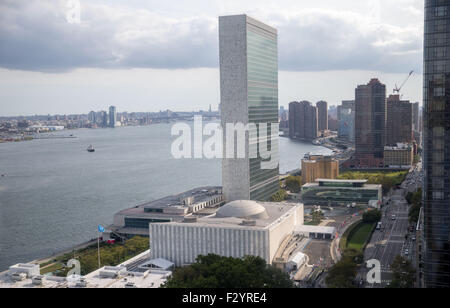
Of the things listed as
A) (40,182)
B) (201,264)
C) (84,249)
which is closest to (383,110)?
(40,182)

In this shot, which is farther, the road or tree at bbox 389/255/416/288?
the road

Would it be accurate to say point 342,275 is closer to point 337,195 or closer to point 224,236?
point 224,236

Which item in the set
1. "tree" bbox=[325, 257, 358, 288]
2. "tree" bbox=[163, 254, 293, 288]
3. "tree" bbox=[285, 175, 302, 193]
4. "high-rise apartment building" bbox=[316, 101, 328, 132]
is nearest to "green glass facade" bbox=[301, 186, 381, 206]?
"tree" bbox=[285, 175, 302, 193]

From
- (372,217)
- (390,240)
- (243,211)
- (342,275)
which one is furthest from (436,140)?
(372,217)

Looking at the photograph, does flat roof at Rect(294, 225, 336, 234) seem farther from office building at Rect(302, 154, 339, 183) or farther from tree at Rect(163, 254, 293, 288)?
office building at Rect(302, 154, 339, 183)

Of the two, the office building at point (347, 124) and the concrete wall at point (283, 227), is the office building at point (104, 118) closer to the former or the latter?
the office building at point (347, 124)
